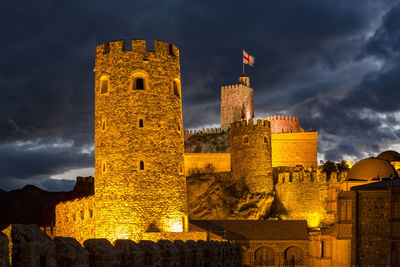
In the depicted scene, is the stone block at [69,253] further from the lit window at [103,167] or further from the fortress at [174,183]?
the lit window at [103,167]

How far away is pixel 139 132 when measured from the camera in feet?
97.4

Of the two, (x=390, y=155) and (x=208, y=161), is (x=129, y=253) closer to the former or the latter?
(x=208, y=161)

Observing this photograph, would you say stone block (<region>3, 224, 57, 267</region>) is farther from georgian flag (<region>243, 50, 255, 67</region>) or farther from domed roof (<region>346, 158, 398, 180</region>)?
georgian flag (<region>243, 50, 255, 67</region>)

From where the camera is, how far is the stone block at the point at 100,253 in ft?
31.1

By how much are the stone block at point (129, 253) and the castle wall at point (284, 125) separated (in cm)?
5732

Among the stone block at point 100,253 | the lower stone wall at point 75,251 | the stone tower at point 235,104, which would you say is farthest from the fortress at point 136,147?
the stone tower at point 235,104

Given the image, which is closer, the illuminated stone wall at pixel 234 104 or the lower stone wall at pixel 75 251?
the lower stone wall at pixel 75 251

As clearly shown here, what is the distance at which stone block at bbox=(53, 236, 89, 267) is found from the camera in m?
8.85

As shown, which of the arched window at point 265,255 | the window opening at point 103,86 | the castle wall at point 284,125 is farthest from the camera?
the castle wall at point 284,125

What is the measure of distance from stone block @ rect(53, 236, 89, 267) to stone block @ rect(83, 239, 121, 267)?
42cm

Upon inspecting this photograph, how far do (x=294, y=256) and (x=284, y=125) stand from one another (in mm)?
29328

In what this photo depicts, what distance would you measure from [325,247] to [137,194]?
53.5 feet

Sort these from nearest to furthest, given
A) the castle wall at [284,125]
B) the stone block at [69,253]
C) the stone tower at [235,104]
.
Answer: the stone block at [69,253]
the castle wall at [284,125]
the stone tower at [235,104]

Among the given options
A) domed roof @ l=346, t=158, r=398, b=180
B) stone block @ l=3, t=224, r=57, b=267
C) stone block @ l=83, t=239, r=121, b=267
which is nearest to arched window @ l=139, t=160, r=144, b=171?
domed roof @ l=346, t=158, r=398, b=180
